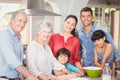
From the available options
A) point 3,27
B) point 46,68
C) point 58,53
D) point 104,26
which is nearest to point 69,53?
point 58,53

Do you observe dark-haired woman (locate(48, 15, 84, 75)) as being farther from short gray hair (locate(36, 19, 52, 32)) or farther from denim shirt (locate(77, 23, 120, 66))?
short gray hair (locate(36, 19, 52, 32))

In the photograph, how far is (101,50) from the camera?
2.26 metres

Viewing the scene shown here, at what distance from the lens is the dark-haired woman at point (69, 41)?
2148 millimetres

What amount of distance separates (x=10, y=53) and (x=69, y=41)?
1.76 feet

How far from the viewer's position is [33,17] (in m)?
2.11

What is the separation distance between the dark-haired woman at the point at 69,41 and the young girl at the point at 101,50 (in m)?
0.15

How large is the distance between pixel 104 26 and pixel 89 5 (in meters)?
0.22

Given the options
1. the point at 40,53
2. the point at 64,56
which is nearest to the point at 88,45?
the point at 64,56

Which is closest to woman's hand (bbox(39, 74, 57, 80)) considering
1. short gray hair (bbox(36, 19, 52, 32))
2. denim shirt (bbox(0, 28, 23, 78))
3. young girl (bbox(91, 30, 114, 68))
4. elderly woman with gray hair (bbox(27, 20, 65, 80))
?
elderly woman with gray hair (bbox(27, 20, 65, 80))

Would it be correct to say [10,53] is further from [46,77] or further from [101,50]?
[101,50]

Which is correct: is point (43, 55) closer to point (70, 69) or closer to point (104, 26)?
point (70, 69)

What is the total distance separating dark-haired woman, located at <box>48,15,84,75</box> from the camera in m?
2.15

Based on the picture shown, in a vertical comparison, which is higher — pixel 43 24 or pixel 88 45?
pixel 43 24

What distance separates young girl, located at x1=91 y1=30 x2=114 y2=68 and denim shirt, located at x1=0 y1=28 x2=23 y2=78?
0.64 m
